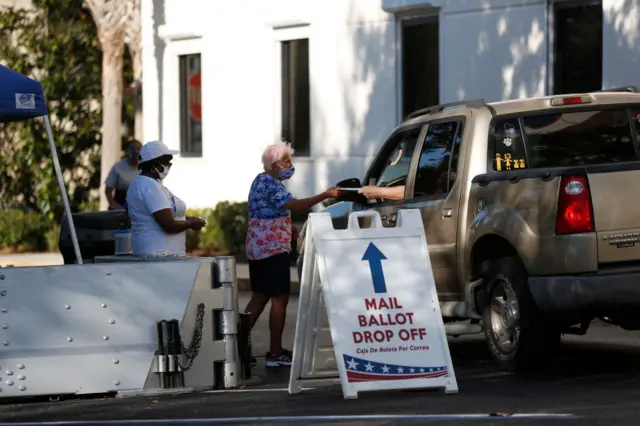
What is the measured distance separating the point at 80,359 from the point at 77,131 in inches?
827

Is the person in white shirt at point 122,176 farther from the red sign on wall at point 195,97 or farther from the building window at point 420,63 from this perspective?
the red sign on wall at point 195,97

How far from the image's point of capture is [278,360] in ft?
39.9

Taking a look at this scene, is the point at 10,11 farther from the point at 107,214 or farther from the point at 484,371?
the point at 484,371

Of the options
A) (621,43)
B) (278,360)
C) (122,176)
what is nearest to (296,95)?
(621,43)

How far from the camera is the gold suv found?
33.4ft

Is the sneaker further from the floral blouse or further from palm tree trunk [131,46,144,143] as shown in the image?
palm tree trunk [131,46,144,143]

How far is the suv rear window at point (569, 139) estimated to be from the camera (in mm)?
11156

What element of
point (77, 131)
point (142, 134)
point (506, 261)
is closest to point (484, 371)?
point (506, 261)

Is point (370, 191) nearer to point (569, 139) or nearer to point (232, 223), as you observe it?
point (569, 139)

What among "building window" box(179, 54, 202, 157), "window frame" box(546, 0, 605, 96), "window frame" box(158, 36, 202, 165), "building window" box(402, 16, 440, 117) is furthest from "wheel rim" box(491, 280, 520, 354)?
"building window" box(179, 54, 202, 157)

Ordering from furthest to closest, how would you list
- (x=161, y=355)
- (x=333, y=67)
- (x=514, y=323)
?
(x=333, y=67) < (x=514, y=323) < (x=161, y=355)

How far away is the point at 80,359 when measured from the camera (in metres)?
10.2

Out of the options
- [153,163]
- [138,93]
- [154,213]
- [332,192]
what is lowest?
[154,213]

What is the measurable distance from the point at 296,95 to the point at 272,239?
41.0ft
